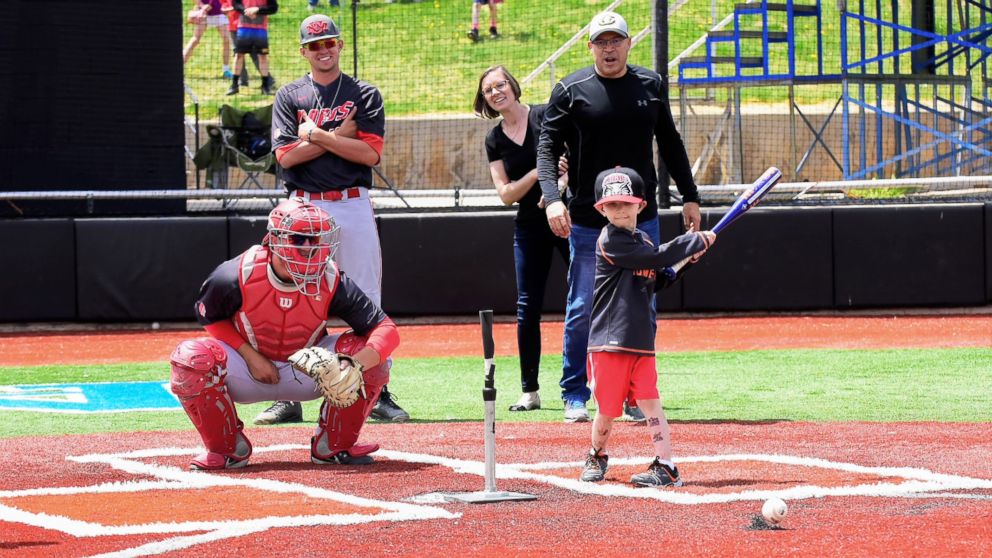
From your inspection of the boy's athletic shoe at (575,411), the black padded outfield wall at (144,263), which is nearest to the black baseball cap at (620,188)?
the boy's athletic shoe at (575,411)

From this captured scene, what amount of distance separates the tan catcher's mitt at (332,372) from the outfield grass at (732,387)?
1962 mm

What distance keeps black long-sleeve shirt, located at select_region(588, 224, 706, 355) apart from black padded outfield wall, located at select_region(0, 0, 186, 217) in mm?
8348

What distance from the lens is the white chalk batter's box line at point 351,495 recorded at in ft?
15.7

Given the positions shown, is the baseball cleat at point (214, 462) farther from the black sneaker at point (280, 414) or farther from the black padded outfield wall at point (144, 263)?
the black padded outfield wall at point (144, 263)

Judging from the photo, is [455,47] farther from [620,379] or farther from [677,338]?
[620,379]

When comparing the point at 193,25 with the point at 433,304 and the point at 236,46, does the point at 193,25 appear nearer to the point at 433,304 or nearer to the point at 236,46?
the point at 236,46

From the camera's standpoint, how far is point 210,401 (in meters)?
6.05

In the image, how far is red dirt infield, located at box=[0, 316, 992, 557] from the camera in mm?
4500

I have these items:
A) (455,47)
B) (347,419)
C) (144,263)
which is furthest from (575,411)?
(455,47)

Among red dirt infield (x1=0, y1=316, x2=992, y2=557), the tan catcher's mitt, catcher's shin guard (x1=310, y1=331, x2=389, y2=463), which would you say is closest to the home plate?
red dirt infield (x1=0, y1=316, x2=992, y2=557)

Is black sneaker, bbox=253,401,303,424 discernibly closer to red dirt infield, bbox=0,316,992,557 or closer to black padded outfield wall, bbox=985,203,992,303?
red dirt infield, bbox=0,316,992,557

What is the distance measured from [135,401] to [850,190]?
9.29m

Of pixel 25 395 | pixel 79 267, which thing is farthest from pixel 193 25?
pixel 25 395

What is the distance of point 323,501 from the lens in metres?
5.30
